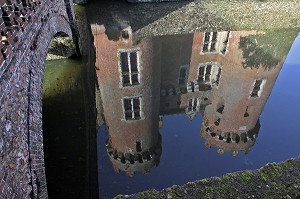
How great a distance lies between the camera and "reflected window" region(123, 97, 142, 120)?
34.8ft

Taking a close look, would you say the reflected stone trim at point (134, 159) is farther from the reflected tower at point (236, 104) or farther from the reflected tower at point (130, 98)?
the reflected tower at point (236, 104)

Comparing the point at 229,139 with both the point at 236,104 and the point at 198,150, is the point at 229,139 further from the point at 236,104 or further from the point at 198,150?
the point at 236,104

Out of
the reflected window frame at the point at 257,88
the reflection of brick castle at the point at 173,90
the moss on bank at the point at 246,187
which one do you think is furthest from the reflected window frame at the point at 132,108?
the moss on bank at the point at 246,187

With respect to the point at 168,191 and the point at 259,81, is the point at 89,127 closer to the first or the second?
the point at 168,191

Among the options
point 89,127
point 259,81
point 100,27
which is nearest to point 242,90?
point 259,81

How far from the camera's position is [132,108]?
1090 centimetres

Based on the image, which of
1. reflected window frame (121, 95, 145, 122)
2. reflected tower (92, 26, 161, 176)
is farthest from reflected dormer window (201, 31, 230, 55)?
reflected window frame (121, 95, 145, 122)

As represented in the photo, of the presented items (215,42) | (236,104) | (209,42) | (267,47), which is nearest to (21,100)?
(236,104)

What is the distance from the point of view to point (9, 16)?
4434mm

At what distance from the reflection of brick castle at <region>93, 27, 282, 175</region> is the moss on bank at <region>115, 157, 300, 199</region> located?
4001 millimetres

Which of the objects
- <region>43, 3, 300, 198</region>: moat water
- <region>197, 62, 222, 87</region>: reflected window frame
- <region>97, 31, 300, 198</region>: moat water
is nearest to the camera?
<region>97, 31, 300, 198</region>: moat water

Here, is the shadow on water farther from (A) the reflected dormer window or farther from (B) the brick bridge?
(A) the reflected dormer window

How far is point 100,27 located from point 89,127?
7631 millimetres

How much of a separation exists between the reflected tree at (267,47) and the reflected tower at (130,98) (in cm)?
462
